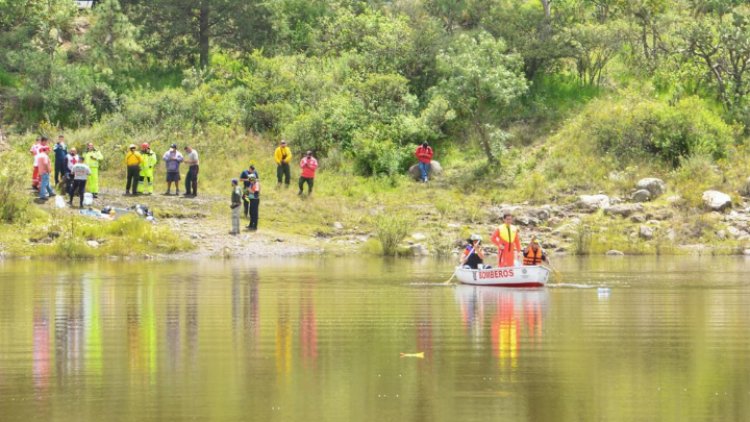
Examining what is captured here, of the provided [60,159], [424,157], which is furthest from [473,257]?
[424,157]

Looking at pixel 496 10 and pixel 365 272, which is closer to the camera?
pixel 365 272

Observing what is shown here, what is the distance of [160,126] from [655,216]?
66.5 ft

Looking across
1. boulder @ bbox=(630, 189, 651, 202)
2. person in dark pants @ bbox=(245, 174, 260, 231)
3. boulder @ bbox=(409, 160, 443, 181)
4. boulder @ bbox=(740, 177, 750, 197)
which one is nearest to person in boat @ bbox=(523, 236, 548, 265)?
person in dark pants @ bbox=(245, 174, 260, 231)

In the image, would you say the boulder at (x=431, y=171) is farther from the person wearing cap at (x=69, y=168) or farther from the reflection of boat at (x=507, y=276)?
the reflection of boat at (x=507, y=276)

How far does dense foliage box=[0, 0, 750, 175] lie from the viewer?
55.9m

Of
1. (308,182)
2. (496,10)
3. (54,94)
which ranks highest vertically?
(496,10)

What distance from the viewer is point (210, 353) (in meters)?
20.5

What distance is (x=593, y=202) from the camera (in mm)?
50906

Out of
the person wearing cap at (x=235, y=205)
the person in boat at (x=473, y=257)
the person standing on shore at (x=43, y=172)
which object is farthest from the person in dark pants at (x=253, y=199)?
the person in boat at (x=473, y=257)

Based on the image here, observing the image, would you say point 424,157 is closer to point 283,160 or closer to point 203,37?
point 283,160

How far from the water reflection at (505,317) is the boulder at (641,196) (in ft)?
62.6

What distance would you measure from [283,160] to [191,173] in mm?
3797

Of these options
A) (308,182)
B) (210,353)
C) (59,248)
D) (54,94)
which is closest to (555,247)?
(308,182)

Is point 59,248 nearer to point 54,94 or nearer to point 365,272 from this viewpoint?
point 365,272
